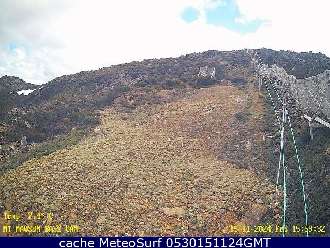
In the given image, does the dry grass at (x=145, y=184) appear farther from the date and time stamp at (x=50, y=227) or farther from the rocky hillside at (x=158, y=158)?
the date and time stamp at (x=50, y=227)

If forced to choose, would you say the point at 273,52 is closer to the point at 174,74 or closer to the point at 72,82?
the point at 174,74

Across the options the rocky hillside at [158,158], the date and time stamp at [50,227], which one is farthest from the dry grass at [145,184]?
the date and time stamp at [50,227]

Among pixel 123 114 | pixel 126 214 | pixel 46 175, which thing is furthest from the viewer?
pixel 123 114

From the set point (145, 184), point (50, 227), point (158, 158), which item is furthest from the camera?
point (158, 158)

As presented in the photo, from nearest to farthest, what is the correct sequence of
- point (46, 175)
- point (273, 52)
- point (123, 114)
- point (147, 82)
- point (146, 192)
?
point (146, 192) < point (46, 175) < point (123, 114) < point (147, 82) < point (273, 52)

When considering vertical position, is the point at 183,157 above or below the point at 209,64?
below

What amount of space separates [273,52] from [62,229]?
153ft

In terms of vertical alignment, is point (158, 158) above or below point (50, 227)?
above

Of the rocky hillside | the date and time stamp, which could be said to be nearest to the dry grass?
the rocky hillside

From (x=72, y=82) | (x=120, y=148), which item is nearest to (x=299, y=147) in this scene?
(x=120, y=148)

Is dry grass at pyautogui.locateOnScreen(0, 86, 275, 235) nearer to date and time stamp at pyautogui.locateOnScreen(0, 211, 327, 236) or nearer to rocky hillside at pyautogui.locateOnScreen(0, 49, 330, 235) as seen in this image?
rocky hillside at pyautogui.locateOnScreen(0, 49, 330, 235)

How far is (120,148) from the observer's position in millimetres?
24641

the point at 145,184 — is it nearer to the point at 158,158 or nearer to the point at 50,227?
the point at 158,158

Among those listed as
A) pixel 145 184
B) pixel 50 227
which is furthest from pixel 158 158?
pixel 50 227
